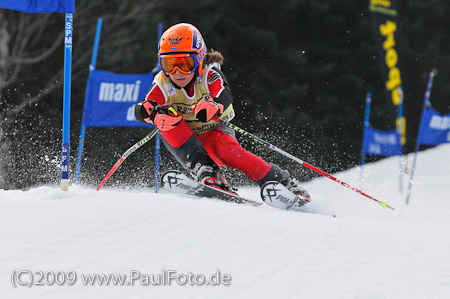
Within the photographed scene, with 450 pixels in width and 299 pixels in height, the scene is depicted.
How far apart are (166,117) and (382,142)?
5.19m

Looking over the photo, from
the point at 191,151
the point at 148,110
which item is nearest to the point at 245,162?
the point at 191,151

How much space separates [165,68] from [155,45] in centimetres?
974

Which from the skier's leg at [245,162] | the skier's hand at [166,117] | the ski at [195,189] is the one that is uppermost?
the skier's hand at [166,117]

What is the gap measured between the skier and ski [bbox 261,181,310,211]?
27 centimetres

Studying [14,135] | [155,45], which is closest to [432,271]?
[14,135]

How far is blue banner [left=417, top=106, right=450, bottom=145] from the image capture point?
7668 mm

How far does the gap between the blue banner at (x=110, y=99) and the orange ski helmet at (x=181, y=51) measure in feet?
7.91

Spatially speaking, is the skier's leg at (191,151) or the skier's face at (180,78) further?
the skier's leg at (191,151)

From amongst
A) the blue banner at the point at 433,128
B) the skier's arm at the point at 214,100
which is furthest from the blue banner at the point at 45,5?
the blue banner at the point at 433,128

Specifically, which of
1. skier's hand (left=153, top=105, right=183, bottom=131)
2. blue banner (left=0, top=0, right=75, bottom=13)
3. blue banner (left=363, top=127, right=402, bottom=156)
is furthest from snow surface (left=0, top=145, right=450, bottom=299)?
blue banner (left=363, top=127, right=402, bottom=156)

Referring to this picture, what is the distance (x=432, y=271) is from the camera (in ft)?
9.04

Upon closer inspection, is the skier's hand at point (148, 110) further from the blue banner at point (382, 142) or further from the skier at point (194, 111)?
the blue banner at point (382, 142)

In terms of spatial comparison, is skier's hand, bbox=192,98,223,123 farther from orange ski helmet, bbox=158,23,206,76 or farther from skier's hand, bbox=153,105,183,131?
orange ski helmet, bbox=158,23,206,76

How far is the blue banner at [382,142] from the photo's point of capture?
8.50 m
